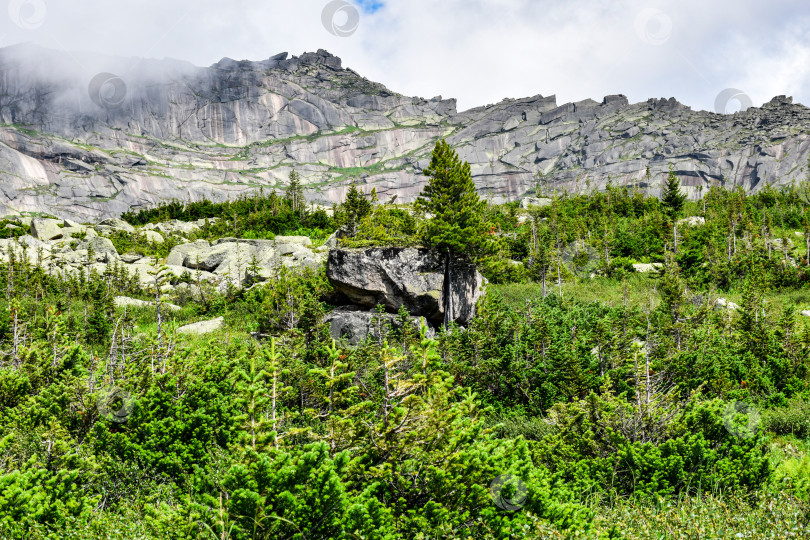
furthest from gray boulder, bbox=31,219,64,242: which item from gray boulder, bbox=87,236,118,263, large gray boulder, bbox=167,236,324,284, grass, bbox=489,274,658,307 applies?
grass, bbox=489,274,658,307

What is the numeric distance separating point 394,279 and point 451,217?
4.55 metres

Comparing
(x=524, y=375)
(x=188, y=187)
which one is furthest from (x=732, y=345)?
(x=188, y=187)

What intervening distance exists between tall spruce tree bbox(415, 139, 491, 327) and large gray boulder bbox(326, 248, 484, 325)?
473 mm

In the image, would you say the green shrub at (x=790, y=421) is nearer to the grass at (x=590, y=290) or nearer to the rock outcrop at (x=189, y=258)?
the grass at (x=590, y=290)

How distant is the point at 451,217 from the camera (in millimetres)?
22578

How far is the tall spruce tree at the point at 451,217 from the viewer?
72.7 ft

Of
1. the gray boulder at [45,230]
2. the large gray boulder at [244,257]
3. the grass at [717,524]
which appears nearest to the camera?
the grass at [717,524]

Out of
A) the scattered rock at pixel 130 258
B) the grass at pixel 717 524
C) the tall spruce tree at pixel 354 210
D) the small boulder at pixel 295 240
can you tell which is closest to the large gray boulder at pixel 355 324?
the tall spruce tree at pixel 354 210

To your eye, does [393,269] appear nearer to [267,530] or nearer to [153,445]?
[153,445]

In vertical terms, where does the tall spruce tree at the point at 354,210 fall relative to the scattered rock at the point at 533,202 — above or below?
below

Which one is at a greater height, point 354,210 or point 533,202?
point 533,202

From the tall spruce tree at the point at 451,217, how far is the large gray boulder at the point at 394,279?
1.55ft

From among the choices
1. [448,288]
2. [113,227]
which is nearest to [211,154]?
[113,227]

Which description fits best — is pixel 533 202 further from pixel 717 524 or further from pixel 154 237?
pixel 717 524
